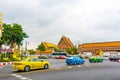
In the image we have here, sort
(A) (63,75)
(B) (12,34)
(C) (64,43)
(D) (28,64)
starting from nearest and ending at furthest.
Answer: (A) (63,75) < (D) (28,64) < (B) (12,34) < (C) (64,43)

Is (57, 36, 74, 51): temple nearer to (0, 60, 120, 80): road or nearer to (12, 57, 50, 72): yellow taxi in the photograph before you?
(12, 57, 50, 72): yellow taxi

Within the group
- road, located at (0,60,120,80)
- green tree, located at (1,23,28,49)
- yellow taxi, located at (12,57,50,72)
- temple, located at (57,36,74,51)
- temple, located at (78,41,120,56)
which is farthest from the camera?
temple, located at (57,36,74,51)

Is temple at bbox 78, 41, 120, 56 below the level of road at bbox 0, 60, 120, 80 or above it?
above

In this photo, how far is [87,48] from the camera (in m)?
140

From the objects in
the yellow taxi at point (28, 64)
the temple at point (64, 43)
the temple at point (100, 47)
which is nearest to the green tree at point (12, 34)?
the yellow taxi at point (28, 64)

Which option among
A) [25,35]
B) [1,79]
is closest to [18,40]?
[25,35]

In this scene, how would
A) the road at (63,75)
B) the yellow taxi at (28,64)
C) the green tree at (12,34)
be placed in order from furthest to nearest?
the green tree at (12,34) → the yellow taxi at (28,64) → the road at (63,75)

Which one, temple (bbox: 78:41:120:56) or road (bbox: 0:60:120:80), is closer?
road (bbox: 0:60:120:80)

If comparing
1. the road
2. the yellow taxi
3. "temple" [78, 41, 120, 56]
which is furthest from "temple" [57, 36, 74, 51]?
the road

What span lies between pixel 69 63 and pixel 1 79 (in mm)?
23636

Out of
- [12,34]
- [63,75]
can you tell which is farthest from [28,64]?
[12,34]

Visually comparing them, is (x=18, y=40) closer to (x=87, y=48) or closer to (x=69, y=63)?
(x=69, y=63)

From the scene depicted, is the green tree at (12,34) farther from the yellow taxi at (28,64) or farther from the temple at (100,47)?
the temple at (100,47)

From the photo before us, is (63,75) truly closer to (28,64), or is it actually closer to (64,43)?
(28,64)
